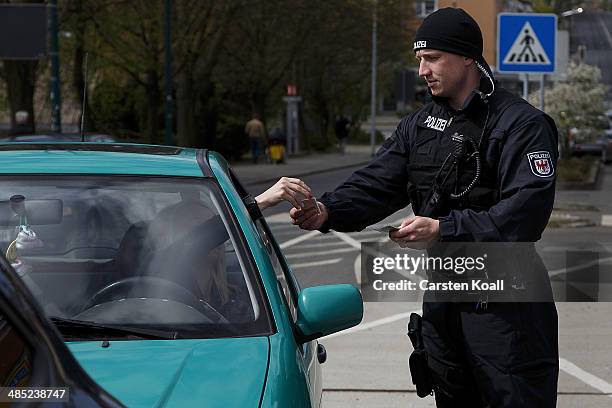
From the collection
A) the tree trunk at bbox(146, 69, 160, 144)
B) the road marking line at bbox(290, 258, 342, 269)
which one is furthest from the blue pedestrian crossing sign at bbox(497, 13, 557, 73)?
the tree trunk at bbox(146, 69, 160, 144)

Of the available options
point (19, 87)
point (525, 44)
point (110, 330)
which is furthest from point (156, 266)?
point (19, 87)

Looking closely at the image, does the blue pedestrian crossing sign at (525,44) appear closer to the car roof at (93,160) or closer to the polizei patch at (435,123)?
the car roof at (93,160)

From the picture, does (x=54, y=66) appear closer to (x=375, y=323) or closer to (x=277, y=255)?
(x=375, y=323)

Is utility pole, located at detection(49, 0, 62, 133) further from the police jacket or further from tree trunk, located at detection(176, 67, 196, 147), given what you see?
the police jacket

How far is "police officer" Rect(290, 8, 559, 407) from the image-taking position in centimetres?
387

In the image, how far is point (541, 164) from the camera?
12.6 feet

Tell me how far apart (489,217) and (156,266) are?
1018 millimetres

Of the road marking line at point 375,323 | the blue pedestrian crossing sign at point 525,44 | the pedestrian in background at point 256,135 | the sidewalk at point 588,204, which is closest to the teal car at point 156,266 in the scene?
the road marking line at point 375,323

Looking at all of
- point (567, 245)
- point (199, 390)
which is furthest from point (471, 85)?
point (567, 245)

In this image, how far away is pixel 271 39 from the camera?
164 feet

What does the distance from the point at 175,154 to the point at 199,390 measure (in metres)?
1.50

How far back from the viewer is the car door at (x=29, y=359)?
2018 millimetres

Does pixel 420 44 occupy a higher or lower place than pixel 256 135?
higher

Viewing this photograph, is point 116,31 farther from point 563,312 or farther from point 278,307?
point 278,307
